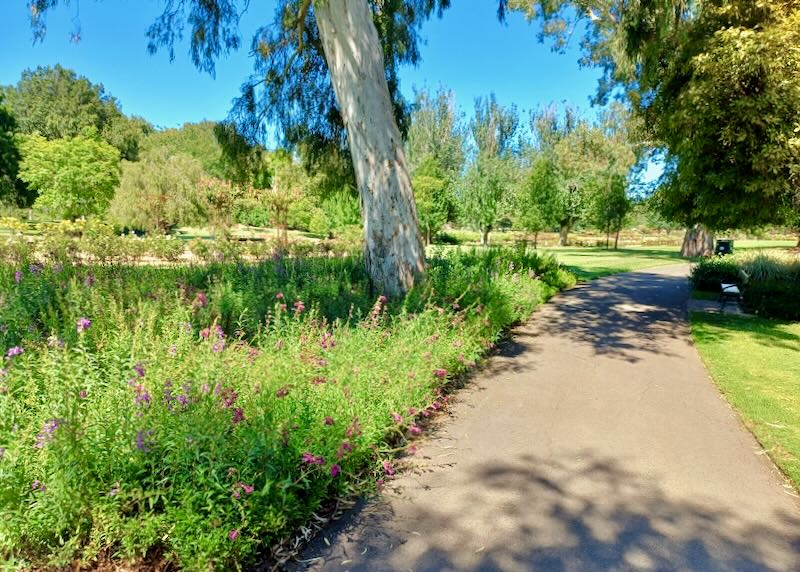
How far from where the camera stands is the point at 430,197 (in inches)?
1425

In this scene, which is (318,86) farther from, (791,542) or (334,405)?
(791,542)

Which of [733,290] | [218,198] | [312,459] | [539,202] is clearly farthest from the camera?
[539,202]

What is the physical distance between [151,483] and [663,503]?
3264 millimetres

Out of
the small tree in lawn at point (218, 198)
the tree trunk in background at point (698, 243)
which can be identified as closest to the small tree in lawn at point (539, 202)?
the tree trunk in background at point (698, 243)

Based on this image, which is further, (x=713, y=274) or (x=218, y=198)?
(x=218, y=198)

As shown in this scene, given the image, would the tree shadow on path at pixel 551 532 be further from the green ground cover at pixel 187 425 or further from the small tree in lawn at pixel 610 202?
the small tree in lawn at pixel 610 202

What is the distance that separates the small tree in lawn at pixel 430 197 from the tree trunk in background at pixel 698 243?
1759 centimetres

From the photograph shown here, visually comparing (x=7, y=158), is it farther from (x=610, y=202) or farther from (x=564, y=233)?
(x=610, y=202)

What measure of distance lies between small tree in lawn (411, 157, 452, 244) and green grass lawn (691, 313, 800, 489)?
2522 centimetres

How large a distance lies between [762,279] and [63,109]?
66.3m

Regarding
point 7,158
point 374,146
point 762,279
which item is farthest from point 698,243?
point 7,158

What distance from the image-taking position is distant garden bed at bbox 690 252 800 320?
9.58m

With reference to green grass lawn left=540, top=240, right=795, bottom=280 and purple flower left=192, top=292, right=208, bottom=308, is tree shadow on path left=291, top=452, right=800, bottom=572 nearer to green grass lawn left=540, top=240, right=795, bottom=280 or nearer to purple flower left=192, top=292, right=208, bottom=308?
purple flower left=192, top=292, right=208, bottom=308

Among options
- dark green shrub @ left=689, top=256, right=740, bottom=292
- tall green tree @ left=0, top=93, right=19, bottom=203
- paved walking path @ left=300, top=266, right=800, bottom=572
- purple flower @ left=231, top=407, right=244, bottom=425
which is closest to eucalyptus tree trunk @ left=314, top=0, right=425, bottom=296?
paved walking path @ left=300, top=266, right=800, bottom=572
